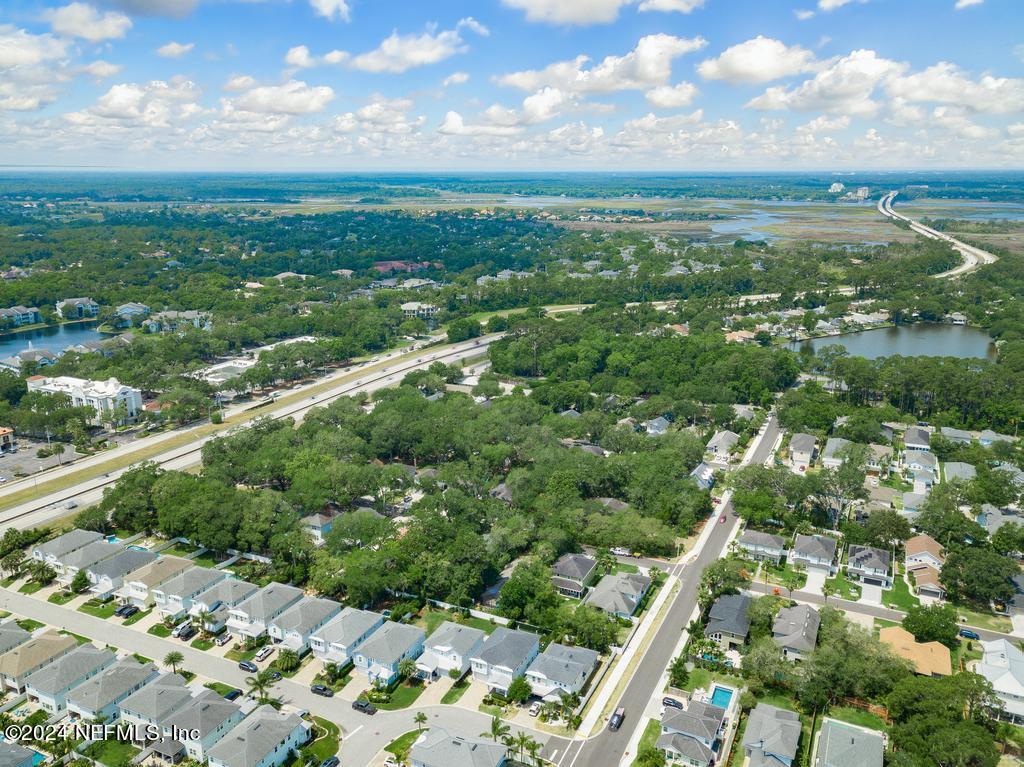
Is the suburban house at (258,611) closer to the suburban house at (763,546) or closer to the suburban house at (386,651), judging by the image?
the suburban house at (386,651)

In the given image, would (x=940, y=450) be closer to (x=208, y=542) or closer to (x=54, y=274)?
(x=208, y=542)

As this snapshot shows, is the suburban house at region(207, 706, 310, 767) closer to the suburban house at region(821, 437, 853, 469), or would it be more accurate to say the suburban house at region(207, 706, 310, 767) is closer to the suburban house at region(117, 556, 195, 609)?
the suburban house at region(117, 556, 195, 609)

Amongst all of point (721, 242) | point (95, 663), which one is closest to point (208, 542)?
point (95, 663)

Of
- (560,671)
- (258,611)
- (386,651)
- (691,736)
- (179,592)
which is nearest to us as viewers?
(691,736)

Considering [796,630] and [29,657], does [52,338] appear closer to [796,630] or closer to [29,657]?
[29,657]

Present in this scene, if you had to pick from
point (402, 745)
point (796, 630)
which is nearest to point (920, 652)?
point (796, 630)

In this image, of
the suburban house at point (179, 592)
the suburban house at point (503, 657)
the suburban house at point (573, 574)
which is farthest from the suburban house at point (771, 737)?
the suburban house at point (179, 592)
